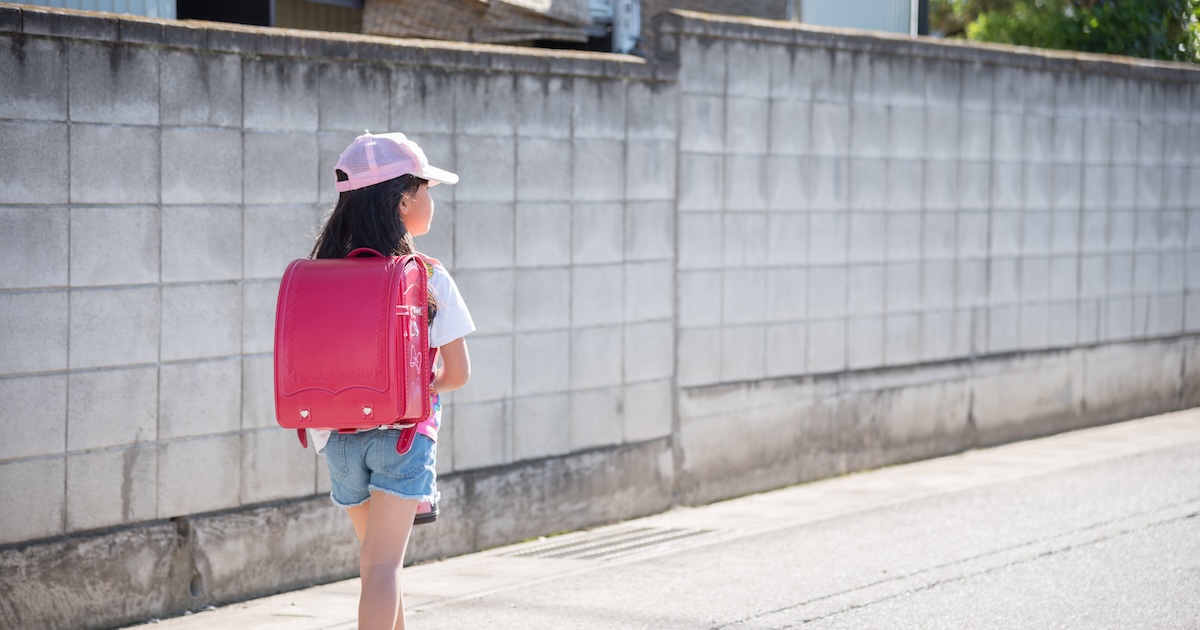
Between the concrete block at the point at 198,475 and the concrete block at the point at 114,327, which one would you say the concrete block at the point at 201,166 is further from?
the concrete block at the point at 198,475

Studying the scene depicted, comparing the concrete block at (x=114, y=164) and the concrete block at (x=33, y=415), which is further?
the concrete block at (x=114, y=164)

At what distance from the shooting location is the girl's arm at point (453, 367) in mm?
4477

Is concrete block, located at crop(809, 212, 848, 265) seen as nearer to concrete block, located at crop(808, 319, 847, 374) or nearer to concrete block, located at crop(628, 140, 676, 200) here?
concrete block, located at crop(808, 319, 847, 374)

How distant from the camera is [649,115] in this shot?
8148 millimetres

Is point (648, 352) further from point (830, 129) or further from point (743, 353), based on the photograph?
point (830, 129)

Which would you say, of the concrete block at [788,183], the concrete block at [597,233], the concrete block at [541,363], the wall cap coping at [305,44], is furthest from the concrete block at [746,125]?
the concrete block at [541,363]

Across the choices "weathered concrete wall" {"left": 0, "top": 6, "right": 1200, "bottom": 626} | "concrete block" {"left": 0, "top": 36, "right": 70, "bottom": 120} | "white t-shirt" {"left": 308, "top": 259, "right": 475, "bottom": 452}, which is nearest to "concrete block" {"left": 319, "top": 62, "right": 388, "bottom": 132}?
"weathered concrete wall" {"left": 0, "top": 6, "right": 1200, "bottom": 626}

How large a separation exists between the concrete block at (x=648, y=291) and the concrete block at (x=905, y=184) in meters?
2.02

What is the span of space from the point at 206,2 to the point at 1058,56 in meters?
5.81

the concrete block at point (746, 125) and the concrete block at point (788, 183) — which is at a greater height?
the concrete block at point (746, 125)

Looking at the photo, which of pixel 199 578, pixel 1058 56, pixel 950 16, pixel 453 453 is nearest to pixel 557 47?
pixel 1058 56

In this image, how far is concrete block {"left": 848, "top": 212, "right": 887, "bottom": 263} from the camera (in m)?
9.38

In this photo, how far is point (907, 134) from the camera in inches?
383

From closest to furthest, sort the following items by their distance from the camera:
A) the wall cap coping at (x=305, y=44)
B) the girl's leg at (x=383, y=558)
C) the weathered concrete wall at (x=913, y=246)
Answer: the girl's leg at (x=383, y=558) < the wall cap coping at (x=305, y=44) < the weathered concrete wall at (x=913, y=246)
